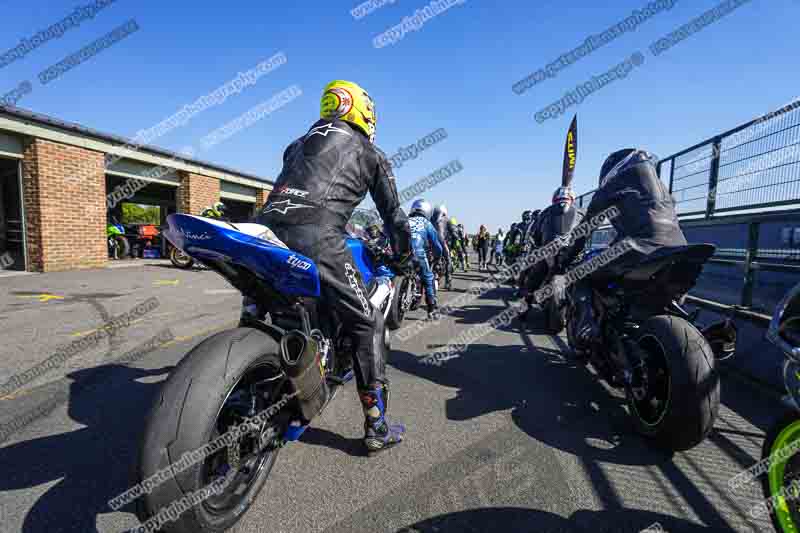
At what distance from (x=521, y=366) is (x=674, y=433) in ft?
5.54

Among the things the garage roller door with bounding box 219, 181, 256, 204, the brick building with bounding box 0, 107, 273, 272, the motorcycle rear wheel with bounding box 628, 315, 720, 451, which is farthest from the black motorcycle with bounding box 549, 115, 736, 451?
the garage roller door with bounding box 219, 181, 256, 204

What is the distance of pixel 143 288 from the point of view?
25.9ft

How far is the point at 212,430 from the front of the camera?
1.42 meters

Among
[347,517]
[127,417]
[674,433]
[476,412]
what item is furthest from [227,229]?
[674,433]

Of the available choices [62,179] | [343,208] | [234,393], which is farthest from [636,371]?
[62,179]

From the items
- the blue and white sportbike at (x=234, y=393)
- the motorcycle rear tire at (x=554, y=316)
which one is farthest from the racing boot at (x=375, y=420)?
the motorcycle rear tire at (x=554, y=316)

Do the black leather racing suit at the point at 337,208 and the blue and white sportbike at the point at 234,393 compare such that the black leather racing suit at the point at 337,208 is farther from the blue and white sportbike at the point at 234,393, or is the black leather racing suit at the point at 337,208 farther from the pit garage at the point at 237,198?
the pit garage at the point at 237,198

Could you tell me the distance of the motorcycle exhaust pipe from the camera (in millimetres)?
1604

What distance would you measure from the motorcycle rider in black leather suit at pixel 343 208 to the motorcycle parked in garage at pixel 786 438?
1.74 metres

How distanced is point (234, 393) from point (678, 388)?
7.73ft

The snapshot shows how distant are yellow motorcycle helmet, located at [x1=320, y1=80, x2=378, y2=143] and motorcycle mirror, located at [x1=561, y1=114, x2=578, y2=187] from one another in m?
15.0

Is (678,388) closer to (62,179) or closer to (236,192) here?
(62,179)

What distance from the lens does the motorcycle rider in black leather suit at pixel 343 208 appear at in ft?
6.55

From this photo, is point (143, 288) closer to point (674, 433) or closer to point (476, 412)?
point (476, 412)
